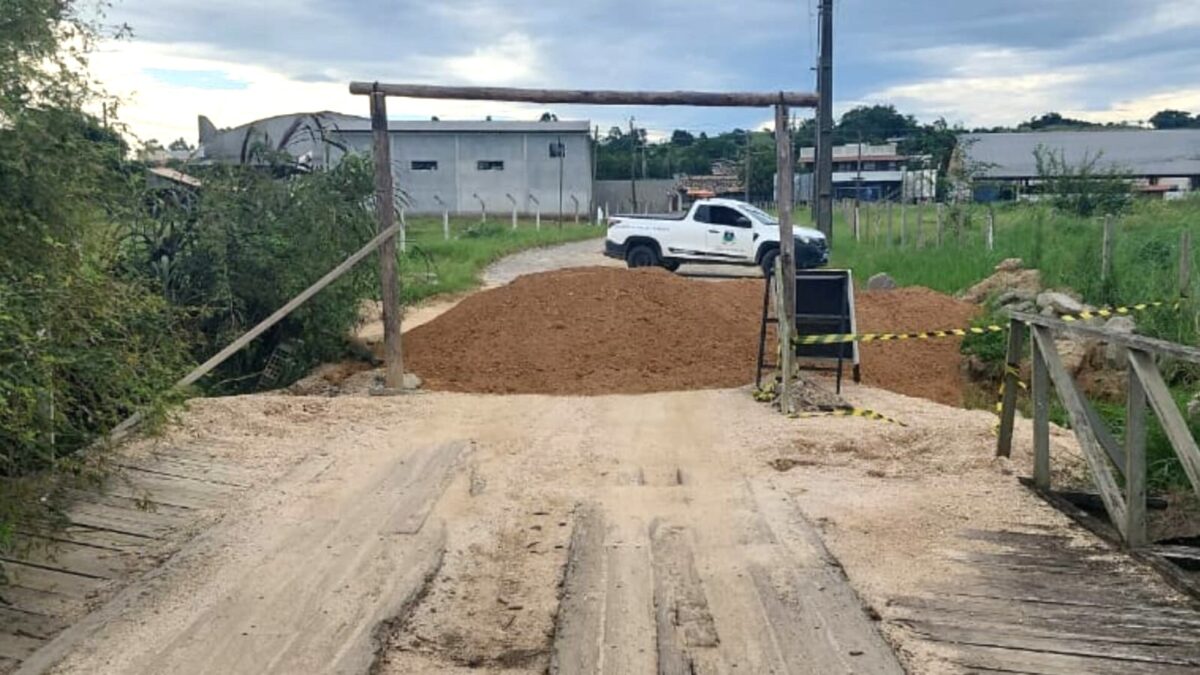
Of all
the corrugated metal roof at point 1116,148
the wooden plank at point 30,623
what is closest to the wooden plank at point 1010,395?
the wooden plank at point 30,623

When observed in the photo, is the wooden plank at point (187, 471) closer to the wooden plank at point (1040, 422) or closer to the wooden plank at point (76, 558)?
the wooden plank at point (76, 558)

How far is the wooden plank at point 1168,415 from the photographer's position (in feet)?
17.8

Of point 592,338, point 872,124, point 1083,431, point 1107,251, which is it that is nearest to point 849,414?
point 1083,431

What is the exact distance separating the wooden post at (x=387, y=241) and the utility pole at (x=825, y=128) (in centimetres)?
1525

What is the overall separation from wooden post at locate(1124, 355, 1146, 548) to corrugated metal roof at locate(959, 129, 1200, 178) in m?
66.8

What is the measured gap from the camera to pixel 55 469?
17.6ft

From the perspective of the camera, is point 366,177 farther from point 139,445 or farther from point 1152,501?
point 1152,501

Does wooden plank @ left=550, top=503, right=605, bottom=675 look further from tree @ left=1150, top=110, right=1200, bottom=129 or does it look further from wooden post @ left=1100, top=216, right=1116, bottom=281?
Answer: tree @ left=1150, top=110, right=1200, bottom=129

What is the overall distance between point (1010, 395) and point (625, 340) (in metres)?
6.28

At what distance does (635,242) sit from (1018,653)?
71.9ft

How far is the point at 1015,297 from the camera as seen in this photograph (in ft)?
50.7

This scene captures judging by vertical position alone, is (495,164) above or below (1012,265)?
above

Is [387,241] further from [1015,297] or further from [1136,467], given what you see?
[1015,297]

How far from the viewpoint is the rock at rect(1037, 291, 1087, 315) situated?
1327cm
